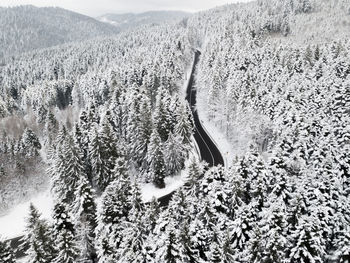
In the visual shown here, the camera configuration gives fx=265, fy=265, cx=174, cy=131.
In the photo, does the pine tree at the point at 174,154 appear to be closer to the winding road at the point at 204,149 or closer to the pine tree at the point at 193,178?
the winding road at the point at 204,149

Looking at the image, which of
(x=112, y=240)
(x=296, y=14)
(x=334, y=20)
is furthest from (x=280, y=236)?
A: (x=296, y=14)

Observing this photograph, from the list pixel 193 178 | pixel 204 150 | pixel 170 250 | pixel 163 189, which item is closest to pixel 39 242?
pixel 170 250

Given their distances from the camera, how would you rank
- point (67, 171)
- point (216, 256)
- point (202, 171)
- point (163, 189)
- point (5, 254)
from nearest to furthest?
point (216, 256) → point (5, 254) → point (202, 171) → point (67, 171) → point (163, 189)

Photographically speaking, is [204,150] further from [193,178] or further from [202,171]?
[193,178]

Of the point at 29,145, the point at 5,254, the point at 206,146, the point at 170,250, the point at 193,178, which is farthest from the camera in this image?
the point at 29,145

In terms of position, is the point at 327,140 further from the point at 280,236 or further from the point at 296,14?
the point at 296,14

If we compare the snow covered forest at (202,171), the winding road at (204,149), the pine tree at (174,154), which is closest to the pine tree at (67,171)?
the snow covered forest at (202,171)
